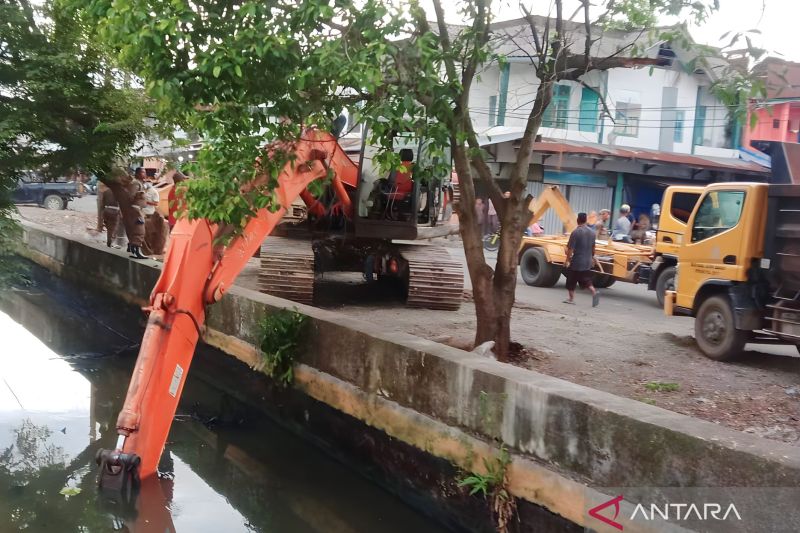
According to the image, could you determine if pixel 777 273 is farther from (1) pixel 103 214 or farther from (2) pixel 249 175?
(1) pixel 103 214

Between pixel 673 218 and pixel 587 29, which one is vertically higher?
pixel 587 29

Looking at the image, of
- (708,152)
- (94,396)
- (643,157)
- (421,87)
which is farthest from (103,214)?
(708,152)

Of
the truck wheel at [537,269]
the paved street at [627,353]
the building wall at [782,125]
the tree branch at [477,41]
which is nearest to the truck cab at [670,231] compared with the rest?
the paved street at [627,353]

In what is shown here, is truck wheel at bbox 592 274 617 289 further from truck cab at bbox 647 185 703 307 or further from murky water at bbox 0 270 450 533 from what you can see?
murky water at bbox 0 270 450 533

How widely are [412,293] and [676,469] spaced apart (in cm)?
716

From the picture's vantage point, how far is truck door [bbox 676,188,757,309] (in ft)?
29.1

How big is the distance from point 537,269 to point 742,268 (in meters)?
7.88

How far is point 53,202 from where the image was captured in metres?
31.2

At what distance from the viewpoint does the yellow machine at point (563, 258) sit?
15086mm

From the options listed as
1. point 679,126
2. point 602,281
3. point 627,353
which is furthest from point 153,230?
point 679,126

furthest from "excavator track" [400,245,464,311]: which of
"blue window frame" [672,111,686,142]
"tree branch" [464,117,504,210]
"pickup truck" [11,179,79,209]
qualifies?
"pickup truck" [11,179,79,209]

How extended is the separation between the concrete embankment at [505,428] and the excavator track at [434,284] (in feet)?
9.66

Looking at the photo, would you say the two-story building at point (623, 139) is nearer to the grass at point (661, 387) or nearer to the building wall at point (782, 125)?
the building wall at point (782, 125)

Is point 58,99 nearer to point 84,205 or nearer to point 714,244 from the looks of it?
point 714,244
